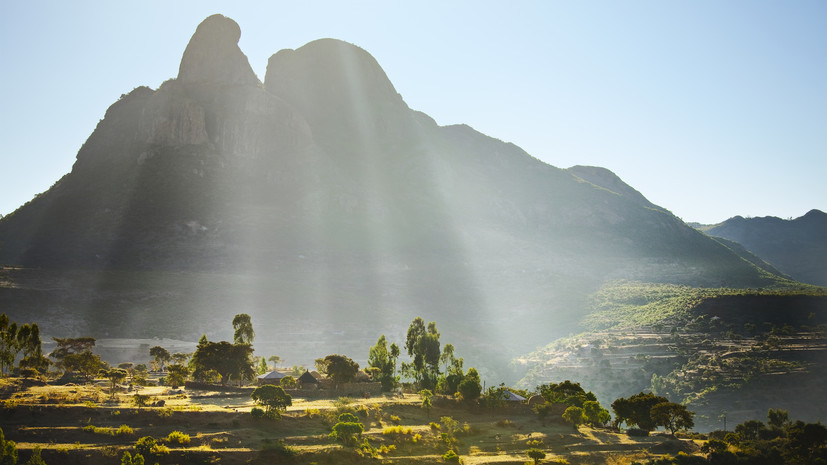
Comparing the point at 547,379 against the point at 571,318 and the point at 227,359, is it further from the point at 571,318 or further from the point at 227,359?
the point at 227,359

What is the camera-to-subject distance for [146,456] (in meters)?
39.2

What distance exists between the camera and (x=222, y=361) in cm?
6888

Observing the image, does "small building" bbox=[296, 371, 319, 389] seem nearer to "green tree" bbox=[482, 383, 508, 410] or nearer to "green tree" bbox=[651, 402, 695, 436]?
"green tree" bbox=[482, 383, 508, 410]

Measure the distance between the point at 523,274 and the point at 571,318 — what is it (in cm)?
2795

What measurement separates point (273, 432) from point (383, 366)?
113 feet

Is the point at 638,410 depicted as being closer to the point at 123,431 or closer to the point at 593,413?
the point at 593,413

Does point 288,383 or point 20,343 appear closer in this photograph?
point 288,383

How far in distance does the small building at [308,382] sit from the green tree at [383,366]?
9869mm

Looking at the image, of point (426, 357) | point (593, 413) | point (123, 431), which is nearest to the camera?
point (123, 431)

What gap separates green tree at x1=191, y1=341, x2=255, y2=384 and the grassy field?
5.30 meters

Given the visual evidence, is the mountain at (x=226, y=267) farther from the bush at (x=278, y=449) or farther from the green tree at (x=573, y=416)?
the bush at (x=278, y=449)

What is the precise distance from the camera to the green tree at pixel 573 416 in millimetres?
64688

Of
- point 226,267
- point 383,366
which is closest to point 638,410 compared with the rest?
point 383,366

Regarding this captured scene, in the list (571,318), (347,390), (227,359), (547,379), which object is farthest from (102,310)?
(571,318)
